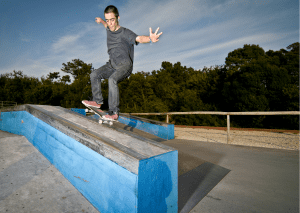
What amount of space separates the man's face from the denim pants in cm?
59

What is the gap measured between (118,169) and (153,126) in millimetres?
4861

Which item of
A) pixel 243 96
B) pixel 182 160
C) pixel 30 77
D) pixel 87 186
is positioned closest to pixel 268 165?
pixel 182 160

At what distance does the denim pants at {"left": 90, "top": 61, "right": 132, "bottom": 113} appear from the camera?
276 centimetres

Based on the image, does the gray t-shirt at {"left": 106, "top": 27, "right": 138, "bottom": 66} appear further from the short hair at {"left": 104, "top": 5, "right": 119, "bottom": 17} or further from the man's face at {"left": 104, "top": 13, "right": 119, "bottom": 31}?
the short hair at {"left": 104, "top": 5, "right": 119, "bottom": 17}

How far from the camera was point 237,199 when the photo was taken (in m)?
1.84

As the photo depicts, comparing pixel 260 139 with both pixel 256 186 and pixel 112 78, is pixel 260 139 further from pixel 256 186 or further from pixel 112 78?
pixel 112 78

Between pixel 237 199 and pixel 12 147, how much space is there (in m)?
3.36

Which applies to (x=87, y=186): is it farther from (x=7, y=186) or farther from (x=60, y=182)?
(x=7, y=186)

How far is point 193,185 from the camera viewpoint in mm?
2174

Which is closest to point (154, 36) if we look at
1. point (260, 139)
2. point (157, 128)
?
point (157, 128)

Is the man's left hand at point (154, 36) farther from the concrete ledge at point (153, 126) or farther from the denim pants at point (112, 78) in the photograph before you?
the concrete ledge at point (153, 126)

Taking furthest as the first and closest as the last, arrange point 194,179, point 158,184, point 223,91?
point 223,91 < point 194,179 < point 158,184

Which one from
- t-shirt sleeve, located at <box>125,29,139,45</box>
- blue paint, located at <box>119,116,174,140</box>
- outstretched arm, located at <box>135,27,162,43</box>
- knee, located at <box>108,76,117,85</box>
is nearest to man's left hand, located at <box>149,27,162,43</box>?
outstretched arm, located at <box>135,27,162,43</box>

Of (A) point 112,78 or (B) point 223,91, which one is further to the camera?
(B) point 223,91
